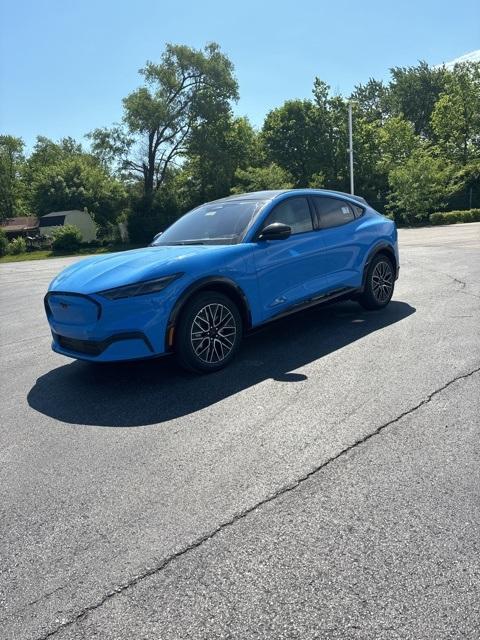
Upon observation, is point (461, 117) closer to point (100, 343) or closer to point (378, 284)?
point (378, 284)

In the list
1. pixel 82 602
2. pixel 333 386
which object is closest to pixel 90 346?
pixel 333 386

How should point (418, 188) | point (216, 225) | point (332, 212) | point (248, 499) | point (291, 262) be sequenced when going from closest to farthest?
point (248, 499) < point (291, 262) < point (216, 225) < point (332, 212) < point (418, 188)

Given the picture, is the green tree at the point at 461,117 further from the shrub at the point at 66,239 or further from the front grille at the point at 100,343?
the front grille at the point at 100,343

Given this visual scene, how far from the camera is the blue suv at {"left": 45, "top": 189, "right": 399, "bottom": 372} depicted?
441 centimetres

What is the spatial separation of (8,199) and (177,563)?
282ft

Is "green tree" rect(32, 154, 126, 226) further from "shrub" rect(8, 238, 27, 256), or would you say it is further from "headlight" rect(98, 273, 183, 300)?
"headlight" rect(98, 273, 183, 300)

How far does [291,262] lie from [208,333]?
1.31 meters

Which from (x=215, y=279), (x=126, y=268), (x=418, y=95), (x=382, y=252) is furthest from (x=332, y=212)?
(x=418, y=95)

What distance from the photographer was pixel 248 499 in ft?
8.95

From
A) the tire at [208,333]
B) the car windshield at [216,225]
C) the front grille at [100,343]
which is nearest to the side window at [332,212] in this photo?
the car windshield at [216,225]

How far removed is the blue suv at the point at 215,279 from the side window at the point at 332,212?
2cm

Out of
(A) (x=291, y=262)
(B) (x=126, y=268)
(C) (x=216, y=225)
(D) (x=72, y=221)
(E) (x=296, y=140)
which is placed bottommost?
(A) (x=291, y=262)

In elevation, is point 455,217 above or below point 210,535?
above

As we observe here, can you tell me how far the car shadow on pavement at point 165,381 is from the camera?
408cm
